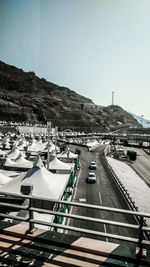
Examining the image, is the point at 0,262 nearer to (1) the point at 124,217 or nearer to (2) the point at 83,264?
(2) the point at 83,264

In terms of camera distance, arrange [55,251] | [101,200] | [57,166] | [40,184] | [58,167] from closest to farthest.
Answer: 1. [55,251]
2. [40,184]
3. [101,200]
4. [58,167]
5. [57,166]

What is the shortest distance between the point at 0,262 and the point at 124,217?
670 inches

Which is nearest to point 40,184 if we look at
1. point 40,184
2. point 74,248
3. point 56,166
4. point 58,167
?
point 40,184

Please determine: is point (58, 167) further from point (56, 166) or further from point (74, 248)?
point (74, 248)

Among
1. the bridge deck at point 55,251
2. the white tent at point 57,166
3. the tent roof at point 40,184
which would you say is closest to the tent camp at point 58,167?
the white tent at point 57,166

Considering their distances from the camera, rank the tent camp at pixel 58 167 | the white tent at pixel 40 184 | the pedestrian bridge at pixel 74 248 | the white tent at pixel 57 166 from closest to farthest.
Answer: the pedestrian bridge at pixel 74 248 → the white tent at pixel 40 184 → the tent camp at pixel 58 167 → the white tent at pixel 57 166

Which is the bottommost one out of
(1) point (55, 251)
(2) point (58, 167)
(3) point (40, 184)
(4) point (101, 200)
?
(4) point (101, 200)

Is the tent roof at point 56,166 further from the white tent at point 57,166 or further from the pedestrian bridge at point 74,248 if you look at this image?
the pedestrian bridge at point 74,248

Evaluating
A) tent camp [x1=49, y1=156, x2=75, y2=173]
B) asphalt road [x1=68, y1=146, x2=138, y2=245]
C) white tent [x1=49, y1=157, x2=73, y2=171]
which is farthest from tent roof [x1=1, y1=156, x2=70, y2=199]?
white tent [x1=49, y1=157, x2=73, y2=171]

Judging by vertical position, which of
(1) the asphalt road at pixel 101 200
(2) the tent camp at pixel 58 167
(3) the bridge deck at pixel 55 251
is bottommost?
(1) the asphalt road at pixel 101 200

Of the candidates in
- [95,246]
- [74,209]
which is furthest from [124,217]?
[95,246]

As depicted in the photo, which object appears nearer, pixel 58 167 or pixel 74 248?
pixel 74 248

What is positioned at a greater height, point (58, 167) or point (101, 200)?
point (58, 167)

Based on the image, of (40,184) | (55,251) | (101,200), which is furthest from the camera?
(101,200)
